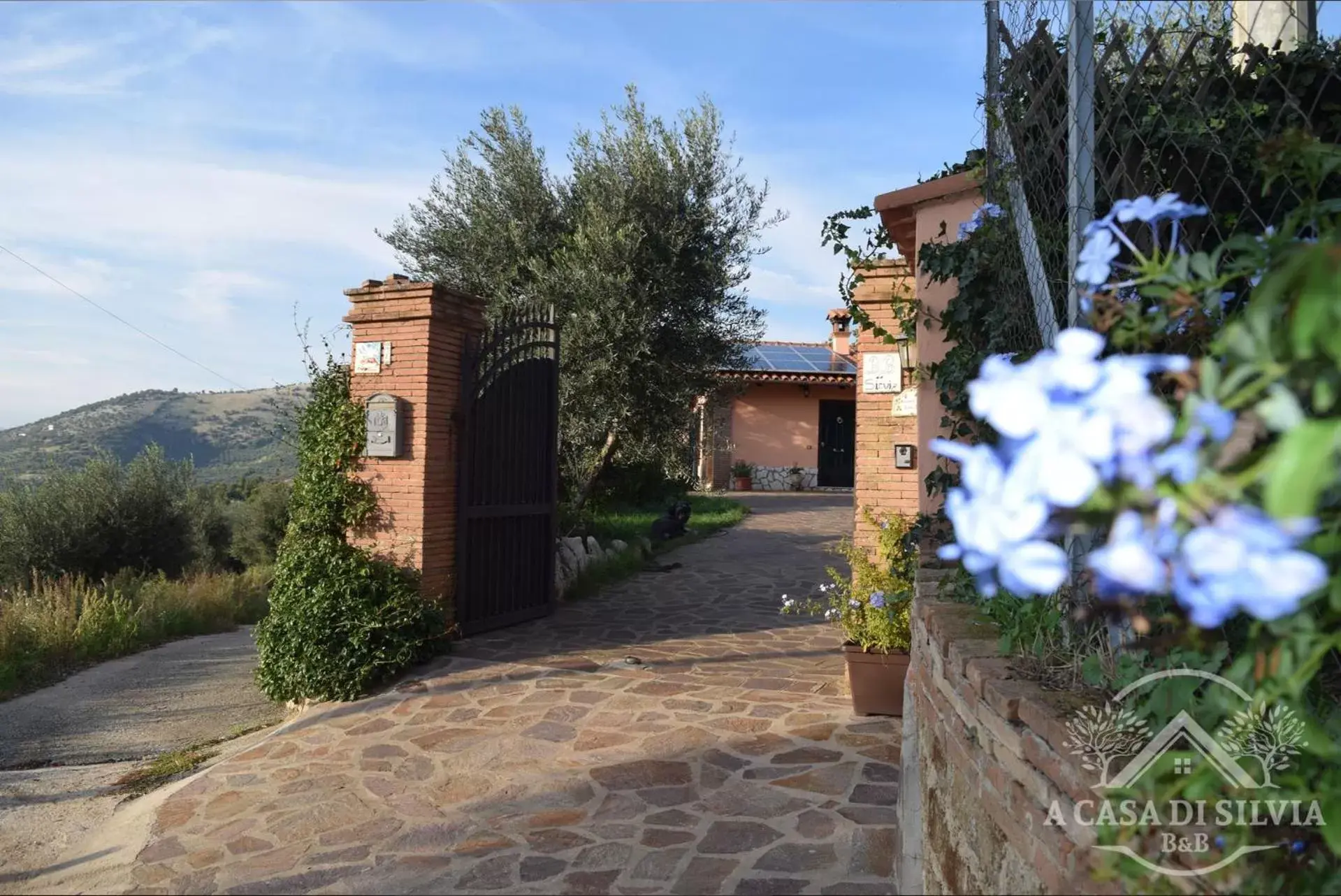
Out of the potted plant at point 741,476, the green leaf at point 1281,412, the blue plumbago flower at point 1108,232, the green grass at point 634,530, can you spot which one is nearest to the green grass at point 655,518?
the green grass at point 634,530

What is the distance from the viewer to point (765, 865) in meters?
3.34

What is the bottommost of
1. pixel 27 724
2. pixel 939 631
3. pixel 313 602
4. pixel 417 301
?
pixel 27 724

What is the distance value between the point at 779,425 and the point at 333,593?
17.0 metres

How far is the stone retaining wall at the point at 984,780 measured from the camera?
66.6 inches

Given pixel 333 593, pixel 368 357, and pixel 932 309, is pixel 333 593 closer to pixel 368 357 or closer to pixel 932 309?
pixel 368 357

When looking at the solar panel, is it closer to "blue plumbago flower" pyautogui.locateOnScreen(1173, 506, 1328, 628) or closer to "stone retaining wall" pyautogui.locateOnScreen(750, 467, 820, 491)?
"stone retaining wall" pyautogui.locateOnScreen(750, 467, 820, 491)

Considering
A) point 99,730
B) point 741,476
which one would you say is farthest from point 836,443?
point 99,730

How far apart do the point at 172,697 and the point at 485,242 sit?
6.00m

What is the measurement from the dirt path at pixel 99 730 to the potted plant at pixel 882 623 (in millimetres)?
3517

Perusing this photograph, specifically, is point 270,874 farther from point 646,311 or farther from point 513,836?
point 646,311

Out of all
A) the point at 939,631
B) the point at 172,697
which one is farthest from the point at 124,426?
the point at 939,631

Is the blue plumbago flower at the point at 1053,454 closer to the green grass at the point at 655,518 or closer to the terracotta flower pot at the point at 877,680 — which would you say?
the terracotta flower pot at the point at 877,680

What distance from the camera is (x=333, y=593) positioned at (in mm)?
5668

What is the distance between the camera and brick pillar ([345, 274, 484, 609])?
6145mm
